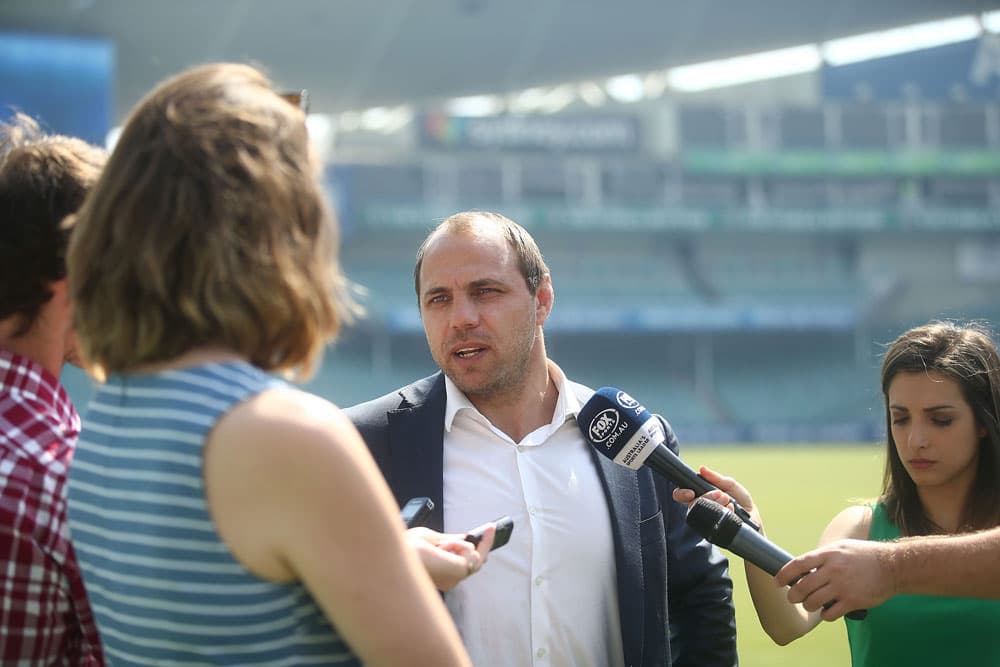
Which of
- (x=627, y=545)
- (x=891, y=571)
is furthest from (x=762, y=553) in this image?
(x=627, y=545)

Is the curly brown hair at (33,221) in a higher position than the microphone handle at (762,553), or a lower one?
higher

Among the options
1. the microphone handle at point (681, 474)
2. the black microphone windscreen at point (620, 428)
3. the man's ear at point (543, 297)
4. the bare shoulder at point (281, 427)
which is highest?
the man's ear at point (543, 297)

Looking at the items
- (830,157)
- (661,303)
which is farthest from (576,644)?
(830,157)

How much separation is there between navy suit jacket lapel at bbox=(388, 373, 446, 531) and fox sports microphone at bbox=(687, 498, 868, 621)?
851mm

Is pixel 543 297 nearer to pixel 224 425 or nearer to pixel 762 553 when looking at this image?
pixel 762 553

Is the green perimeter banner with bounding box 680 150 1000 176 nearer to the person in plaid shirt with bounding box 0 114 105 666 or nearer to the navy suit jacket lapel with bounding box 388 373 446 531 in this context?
the navy suit jacket lapel with bounding box 388 373 446 531

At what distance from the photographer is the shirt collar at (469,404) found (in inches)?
126

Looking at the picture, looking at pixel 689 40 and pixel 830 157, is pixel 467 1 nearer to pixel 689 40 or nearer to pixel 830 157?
pixel 689 40

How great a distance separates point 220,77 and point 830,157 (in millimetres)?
51526

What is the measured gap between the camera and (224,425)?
1.40m

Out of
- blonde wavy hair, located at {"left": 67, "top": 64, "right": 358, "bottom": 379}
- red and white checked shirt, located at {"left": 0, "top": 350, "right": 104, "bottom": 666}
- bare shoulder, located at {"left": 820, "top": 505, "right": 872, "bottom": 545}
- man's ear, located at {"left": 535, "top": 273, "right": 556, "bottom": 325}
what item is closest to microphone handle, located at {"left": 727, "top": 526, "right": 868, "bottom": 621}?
bare shoulder, located at {"left": 820, "top": 505, "right": 872, "bottom": 545}

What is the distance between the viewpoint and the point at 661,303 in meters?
46.7

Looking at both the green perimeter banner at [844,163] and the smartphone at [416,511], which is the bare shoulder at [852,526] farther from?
the green perimeter banner at [844,163]

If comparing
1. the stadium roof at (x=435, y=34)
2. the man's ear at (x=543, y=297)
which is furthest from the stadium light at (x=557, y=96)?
the man's ear at (x=543, y=297)
